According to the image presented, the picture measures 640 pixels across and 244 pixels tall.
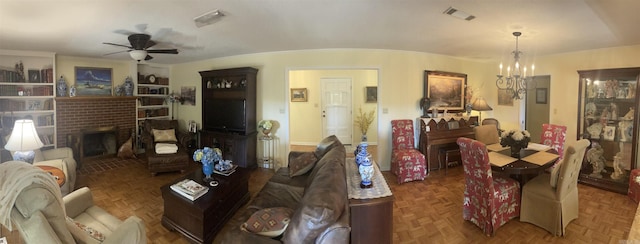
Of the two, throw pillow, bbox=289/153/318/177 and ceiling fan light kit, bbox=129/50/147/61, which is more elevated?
ceiling fan light kit, bbox=129/50/147/61

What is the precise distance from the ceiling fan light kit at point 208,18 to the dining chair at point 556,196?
11.0 feet

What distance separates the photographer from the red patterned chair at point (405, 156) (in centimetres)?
397

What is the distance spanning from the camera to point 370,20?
9.26ft

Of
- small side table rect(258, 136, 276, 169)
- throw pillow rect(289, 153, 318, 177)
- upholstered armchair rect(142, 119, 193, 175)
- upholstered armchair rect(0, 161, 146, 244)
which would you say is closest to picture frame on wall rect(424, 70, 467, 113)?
throw pillow rect(289, 153, 318, 177)

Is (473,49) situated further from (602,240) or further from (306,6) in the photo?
(306,6)

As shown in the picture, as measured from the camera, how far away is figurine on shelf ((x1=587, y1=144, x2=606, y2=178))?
380 cm

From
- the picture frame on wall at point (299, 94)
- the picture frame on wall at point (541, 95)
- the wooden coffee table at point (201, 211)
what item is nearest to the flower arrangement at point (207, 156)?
the wooden coffee table at point (201, 211)

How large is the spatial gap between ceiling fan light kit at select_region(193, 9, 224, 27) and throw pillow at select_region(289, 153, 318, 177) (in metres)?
1.73

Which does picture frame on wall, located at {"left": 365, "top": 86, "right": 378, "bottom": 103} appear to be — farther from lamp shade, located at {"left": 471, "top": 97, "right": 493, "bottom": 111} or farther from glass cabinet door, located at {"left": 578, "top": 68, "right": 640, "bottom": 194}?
glass cabinet door, located at {"left": 578, "top": 68, "right": 640, "bottom": 194}

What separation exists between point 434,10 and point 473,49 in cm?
226

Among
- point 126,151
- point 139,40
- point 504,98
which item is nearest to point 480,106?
point 504,98

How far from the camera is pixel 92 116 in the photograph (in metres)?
5.21

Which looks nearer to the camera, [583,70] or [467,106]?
[583,70]

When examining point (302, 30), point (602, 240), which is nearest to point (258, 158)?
point (302, 30)
